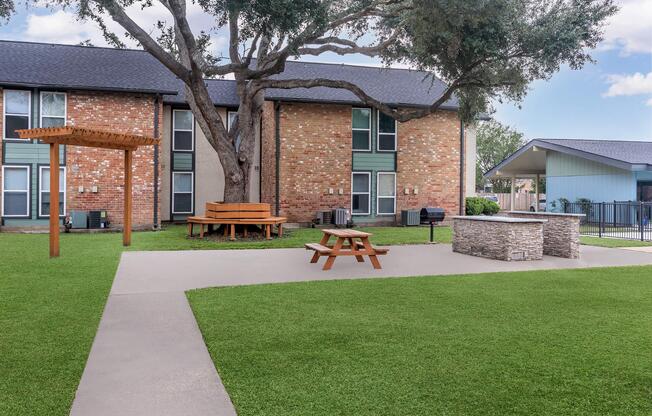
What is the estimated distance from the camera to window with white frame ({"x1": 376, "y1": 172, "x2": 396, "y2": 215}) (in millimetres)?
23641

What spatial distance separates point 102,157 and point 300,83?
817cm

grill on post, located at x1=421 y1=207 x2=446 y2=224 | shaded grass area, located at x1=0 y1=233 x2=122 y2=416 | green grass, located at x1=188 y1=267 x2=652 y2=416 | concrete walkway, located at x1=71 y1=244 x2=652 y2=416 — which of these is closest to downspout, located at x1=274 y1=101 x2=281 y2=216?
grill on post, located at x1=421 y1=207 x2=446 y2=224

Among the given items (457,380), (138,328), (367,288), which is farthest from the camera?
(367,288)

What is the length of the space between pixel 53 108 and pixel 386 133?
13.1m

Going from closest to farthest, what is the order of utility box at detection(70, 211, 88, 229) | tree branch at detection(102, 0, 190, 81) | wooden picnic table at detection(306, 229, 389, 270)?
wooden picnic table at detection(306, 229, 389, 270)
tree branch at detection(102, 0, 190, 81)
utility box at detection(70, 211, 88, 229)

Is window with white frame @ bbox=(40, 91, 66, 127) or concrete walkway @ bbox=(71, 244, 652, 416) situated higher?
window with white frame @ bbox=(40, 91, 66, 127)

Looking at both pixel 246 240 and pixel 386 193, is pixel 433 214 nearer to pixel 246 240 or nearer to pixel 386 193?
pixel 386 193

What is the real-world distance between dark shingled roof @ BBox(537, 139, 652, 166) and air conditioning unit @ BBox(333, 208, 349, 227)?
37.5 ft

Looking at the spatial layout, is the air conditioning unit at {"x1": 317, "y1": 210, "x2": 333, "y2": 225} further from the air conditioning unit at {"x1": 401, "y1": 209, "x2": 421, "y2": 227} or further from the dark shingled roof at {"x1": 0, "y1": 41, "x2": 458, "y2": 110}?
the dark shingled roof at {"x1": 0, "y1": 41, "x2": 458, "y2": 110}

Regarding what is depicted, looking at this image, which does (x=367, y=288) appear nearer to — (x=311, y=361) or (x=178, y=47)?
(x=311, y=361)

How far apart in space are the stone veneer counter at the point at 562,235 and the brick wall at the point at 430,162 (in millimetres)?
10499

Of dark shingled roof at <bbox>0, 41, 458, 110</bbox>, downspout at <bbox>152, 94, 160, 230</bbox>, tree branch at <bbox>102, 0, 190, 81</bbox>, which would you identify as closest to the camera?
tree branch at <bbox>102, 0, 190, 81</bbox>

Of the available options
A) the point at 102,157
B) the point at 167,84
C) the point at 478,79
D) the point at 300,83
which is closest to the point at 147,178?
the point at 102,157

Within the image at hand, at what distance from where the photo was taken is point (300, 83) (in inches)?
670
